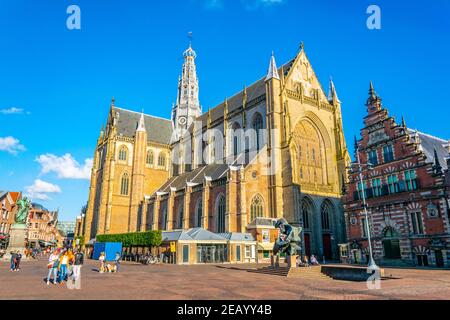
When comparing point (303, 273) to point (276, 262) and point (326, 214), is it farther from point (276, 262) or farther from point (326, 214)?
point (326, 214)

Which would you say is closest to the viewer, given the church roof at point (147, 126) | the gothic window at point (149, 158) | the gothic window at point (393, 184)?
the gothic window at point (393, 184)

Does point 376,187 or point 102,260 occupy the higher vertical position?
point 376,187

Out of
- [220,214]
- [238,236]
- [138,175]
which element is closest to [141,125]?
[138,175]

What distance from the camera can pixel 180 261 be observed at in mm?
34188

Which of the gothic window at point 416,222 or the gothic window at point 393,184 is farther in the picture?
the gothic window at point 393,184

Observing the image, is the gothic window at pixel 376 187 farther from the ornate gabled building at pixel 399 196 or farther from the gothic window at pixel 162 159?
the gothic window at pixel 162 159

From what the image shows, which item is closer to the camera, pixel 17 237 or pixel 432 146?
pixel 432 146

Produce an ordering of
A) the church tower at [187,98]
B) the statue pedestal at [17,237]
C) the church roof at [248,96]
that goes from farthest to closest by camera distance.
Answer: the church tower at [187,98] → the church roof at [248,96] → the statue pedestal at [17,237]

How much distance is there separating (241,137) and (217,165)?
637 centimetres

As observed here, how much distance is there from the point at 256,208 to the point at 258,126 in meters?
12.5

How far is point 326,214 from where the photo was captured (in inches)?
1682

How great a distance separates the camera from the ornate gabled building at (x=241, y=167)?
3903 cm

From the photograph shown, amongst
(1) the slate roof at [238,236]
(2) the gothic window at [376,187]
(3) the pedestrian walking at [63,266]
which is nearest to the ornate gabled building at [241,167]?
(1) the slate roof at [238,236]
